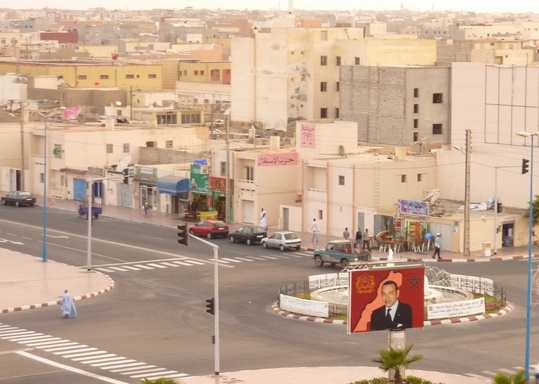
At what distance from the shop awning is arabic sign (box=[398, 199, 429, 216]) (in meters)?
16.1

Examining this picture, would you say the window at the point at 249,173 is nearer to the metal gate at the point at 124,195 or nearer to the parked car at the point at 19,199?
the metal gate at the point at 124,195

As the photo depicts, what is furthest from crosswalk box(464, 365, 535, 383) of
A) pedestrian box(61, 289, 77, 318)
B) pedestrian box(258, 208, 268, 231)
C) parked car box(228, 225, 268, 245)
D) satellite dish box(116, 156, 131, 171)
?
satellite dish box(116, 156, 131, 171)

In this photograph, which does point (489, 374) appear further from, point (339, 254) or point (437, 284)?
point (339, 254)

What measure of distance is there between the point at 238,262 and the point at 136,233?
12.4 metres

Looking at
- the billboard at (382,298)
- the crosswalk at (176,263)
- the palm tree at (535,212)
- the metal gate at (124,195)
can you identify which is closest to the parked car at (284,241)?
the crosswalk at (176,263)

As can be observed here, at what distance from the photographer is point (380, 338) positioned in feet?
165

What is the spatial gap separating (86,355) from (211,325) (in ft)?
21.2

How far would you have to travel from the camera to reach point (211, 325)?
53.0m

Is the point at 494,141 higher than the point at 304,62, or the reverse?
the point at 304,62

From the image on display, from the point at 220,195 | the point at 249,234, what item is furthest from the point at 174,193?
the point at 249,234

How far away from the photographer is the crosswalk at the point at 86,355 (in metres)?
44.7

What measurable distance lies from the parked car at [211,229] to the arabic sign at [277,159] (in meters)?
5.51

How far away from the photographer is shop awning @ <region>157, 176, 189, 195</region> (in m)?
86.7

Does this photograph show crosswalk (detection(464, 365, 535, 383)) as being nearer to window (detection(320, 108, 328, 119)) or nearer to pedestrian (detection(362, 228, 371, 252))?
pedestrian (detection(362, 228, 371, 252))
